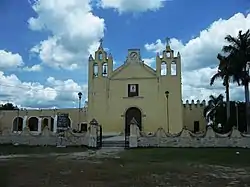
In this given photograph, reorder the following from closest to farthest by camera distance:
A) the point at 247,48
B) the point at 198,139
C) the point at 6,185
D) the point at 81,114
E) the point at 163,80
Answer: the point at 6,185
the point at 198,139
the point at 247,48
the point at 163,80
the point at 81,114

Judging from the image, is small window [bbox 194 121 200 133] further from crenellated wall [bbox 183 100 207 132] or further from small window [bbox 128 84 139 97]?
small window [bbox 128 84 139 97]

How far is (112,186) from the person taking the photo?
8.61 meters

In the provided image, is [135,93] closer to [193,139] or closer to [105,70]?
[105,70]

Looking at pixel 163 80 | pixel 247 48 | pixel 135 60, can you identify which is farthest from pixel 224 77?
pixel 135 60

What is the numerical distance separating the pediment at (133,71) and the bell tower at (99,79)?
0.89 metres

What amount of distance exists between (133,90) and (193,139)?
1496cm

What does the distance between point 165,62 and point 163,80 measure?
6.40ft

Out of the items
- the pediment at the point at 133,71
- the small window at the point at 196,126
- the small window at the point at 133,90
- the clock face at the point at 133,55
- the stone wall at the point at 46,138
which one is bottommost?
the stone wall at the point at 46,138

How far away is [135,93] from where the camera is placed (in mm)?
37812

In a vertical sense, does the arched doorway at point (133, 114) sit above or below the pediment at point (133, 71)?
below

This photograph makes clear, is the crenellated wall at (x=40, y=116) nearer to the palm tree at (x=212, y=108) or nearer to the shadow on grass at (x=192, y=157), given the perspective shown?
the palm tree at (x=212, y=108)

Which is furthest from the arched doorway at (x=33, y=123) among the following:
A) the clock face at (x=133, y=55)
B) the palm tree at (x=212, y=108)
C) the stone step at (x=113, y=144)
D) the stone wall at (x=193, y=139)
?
the stone wall at (x=193, y=139)

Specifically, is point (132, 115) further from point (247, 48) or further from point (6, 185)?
point (6, 185)

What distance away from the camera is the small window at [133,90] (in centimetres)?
3780
